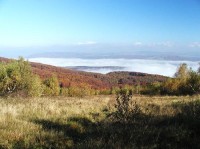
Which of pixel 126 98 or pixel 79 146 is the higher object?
pixel 126 98

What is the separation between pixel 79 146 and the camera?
7.17 meters

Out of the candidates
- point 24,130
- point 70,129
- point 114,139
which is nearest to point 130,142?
point 114,139

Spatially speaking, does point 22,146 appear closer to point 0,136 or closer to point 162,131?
point 0,136

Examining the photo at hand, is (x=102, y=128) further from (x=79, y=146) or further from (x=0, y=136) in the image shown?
(x=0, y=136)

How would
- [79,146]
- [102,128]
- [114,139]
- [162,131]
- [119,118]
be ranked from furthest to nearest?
[119,118]
[102,128]
[162,131]
[114,139]
[79,146]

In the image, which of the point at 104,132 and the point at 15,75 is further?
the point at 15,75

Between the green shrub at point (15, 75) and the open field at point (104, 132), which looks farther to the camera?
the green shrub at point (15, 75)

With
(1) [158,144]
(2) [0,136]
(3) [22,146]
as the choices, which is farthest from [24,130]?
(1) [158,144]

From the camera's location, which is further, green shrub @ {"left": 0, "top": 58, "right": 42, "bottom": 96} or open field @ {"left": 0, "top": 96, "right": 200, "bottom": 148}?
green shrub @ {"left": 0, "top": 58, "right": 42, "bottom": 96}

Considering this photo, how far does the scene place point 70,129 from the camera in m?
9.33

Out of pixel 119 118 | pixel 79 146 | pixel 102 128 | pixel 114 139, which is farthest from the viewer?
pixel 119 118

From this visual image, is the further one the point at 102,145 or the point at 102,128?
the point at 102,128

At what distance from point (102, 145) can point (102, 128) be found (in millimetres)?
1950

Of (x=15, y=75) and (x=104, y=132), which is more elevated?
(x=15, y=75)
